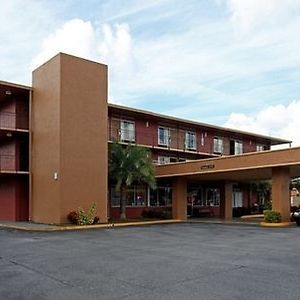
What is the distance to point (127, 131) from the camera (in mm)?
34781

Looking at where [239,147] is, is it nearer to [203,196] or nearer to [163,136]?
[203,196]

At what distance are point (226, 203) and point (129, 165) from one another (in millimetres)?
11578

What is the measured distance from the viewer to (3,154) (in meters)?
31.4

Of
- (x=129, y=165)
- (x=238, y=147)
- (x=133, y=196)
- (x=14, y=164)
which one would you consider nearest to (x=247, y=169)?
(x=129, y=165)

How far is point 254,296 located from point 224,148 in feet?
118

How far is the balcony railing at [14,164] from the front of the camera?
30016 mm

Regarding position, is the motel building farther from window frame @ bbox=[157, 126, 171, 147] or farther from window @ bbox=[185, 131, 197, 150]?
window @ bbox=[185, 131, 197, 150]

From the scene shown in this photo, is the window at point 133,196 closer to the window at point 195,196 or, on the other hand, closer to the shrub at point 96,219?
the window at point 195,196

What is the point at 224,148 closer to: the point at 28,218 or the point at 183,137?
the point at 183,137

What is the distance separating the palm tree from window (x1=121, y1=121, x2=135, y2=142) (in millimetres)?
3771

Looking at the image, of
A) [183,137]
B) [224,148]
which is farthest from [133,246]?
[224,148]

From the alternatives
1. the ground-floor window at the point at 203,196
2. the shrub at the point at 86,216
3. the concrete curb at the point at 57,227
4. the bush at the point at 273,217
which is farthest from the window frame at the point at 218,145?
the shrub at the point at 86,216

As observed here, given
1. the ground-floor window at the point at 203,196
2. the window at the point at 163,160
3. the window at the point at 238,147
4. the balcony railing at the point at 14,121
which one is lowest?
the ground-floor window at the point at 203,196

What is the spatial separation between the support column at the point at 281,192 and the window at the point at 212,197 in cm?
1464
